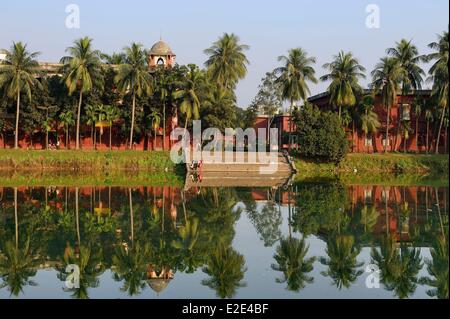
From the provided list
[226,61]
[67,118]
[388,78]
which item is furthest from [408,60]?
[67,118]

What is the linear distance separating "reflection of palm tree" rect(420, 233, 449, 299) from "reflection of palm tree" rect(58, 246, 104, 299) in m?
5.75

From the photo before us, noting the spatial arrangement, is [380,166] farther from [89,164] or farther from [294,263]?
[294,263]

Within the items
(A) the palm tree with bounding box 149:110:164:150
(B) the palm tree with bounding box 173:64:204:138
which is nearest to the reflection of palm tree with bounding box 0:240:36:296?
(B) the palm tree with bounding box 173:64:204:138

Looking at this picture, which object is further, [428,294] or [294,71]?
[294,71]

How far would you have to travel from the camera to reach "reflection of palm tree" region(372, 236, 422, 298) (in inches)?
396

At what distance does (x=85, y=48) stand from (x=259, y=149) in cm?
1560

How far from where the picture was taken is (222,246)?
13.4m

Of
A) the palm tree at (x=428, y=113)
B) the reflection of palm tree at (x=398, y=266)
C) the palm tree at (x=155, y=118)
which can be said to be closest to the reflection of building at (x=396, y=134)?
the palm tree at (x=428, y=113)

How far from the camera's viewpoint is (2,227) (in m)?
15.9

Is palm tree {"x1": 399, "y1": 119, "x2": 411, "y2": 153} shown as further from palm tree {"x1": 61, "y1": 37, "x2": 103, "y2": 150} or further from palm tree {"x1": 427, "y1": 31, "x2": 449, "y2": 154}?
palm tree {"x1": 61, "y1": 37, "x2": 103, "y2": 150}

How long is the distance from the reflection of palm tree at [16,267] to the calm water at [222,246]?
20 millimetres
